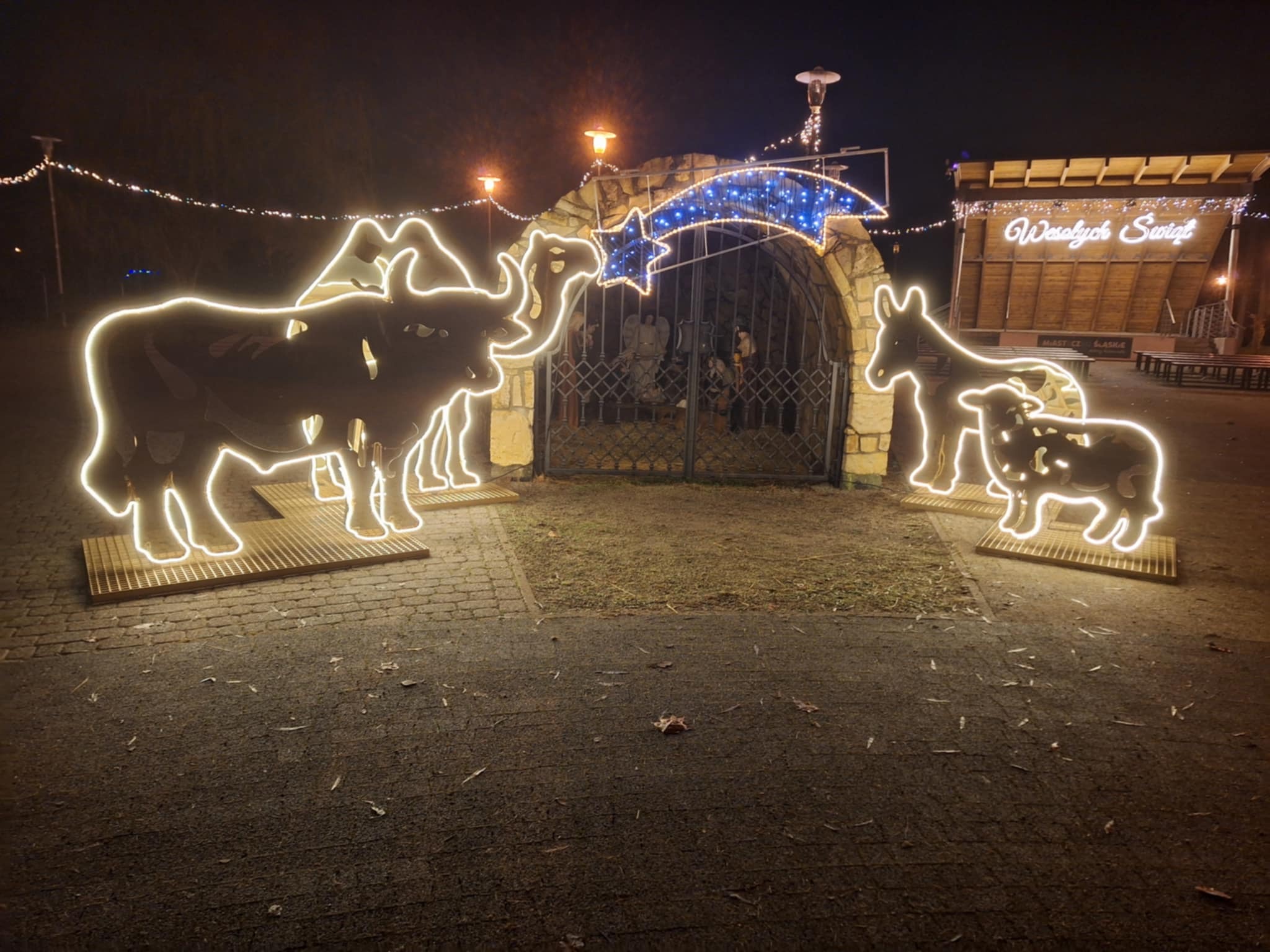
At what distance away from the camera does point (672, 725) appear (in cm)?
377

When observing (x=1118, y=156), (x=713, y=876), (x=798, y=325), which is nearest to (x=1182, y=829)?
(x=713, y=876)

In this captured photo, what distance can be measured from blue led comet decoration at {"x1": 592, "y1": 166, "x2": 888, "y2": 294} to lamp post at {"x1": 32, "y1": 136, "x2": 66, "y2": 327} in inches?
640

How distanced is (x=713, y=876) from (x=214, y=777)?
78.1 inches

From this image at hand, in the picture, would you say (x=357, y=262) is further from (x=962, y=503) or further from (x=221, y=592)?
(x=962, y=503)

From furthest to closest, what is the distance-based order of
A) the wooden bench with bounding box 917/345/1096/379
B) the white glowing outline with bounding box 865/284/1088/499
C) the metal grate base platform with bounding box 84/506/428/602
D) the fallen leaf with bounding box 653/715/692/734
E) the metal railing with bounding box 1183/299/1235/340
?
the metal railing with bounding box 1183/299/1235/340, the wooden bench with bounding box 917/345/1096/379, the white glowing outline with bounding box 865/284/1088/499, the metal grate base platform with bounding box 84/506/428/602, the fallen leaf with bounding box 653/715/692/734

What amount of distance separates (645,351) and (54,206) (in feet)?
58.6

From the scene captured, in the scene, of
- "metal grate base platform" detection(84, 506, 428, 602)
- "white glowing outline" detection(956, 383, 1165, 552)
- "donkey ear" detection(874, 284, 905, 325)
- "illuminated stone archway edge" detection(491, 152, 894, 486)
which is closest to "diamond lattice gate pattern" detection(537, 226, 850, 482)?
"illuminated stone archway edge" detection(491, 152, 894, 486)

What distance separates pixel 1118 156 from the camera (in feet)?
68.0

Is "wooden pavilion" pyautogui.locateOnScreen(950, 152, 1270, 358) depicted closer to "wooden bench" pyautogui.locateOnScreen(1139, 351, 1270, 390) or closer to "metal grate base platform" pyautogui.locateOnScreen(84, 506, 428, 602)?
"wooden bench" pyautogui.locateOnScreen(1139, 351, 1270, 390)

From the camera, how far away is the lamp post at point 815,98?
11.2m

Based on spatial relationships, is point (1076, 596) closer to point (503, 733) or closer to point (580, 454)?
point (503, 733)

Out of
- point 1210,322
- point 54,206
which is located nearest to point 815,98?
point 1210,322

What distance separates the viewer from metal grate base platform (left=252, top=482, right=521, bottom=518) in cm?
712

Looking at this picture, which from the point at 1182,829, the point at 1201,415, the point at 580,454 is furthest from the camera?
the point at 1201,415
